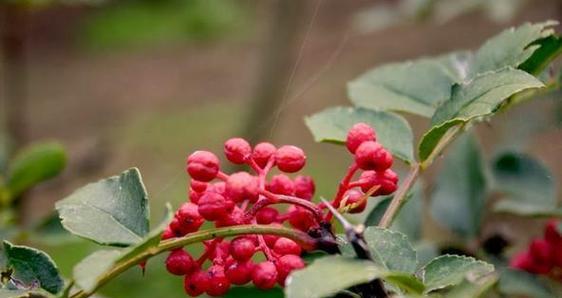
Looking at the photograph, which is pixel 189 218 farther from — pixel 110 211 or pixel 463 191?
pixel 463 191

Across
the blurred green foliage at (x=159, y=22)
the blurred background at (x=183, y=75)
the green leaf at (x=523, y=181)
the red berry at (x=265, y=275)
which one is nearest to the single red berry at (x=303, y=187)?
the red berry at (x=265, y=275)

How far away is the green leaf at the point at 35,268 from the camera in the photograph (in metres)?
0.64

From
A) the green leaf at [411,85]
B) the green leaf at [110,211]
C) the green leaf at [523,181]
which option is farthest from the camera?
the green leaf at [523,181]

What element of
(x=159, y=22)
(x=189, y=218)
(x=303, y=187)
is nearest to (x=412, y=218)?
(x=303, y=187)

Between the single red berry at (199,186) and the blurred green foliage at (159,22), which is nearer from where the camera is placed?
the single red berry at (199,186)

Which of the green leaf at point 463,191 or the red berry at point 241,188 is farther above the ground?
the red berry at point 241,188

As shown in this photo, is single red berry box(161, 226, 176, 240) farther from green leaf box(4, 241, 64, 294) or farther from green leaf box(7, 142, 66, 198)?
green leaf box(7, 142, 66, 198)

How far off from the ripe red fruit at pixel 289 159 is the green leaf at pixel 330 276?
0.52 feet

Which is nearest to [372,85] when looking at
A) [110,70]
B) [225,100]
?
[225,100]

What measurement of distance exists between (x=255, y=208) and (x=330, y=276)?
0.13 m

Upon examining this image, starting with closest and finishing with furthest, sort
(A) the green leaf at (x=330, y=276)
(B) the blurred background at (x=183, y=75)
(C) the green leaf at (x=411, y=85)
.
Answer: (A) the green leaf at (x=330, y=276), (C) the green leaf at (x=411, y=85), (B) the blurred background at (x=183, y=75)

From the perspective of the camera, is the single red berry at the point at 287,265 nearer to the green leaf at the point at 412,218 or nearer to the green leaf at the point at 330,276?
the green leaf at the point at 330,276

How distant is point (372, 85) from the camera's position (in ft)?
2.99

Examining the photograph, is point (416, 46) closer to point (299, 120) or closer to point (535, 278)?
point (299, 120)
